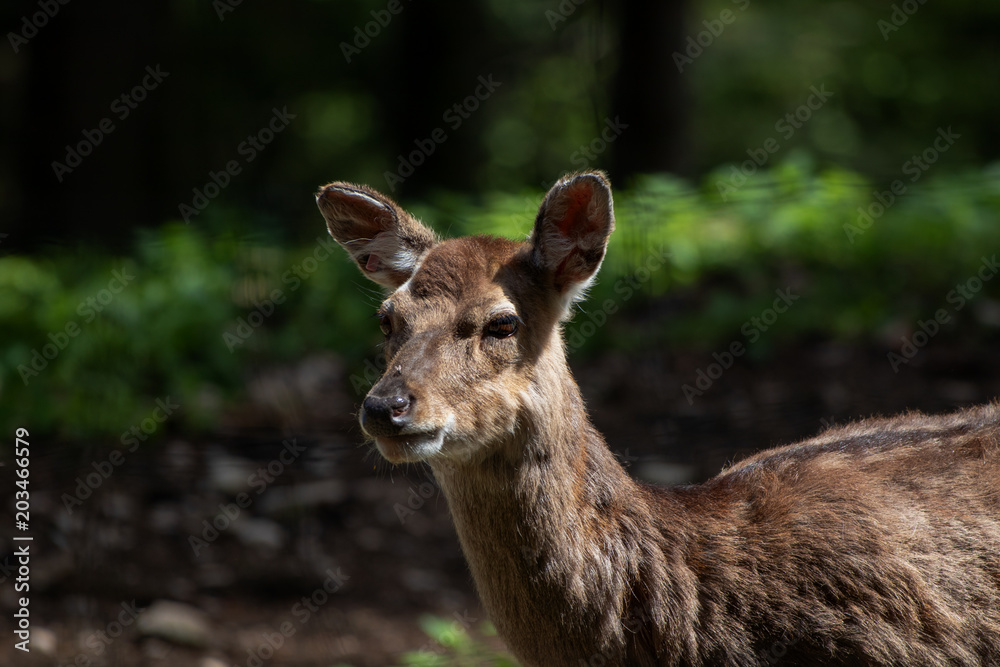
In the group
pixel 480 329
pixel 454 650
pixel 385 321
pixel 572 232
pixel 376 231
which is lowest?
pixel 454 650

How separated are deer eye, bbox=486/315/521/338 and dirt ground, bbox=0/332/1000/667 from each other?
2.15 metres

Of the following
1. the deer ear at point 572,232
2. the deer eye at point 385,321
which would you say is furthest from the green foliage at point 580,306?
the deer eye at point 385,321

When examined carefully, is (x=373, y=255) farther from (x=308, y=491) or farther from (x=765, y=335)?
(x=765, y=335)

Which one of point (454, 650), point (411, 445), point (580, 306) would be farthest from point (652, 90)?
point (411, 445)

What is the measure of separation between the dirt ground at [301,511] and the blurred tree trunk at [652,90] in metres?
5.36

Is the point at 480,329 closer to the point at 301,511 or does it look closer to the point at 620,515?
the point at 620,515

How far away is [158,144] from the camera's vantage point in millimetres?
16266

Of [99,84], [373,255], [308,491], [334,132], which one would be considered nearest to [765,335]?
[308,491]

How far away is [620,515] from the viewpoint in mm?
4027

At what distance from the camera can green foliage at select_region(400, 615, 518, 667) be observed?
5406 millimetres

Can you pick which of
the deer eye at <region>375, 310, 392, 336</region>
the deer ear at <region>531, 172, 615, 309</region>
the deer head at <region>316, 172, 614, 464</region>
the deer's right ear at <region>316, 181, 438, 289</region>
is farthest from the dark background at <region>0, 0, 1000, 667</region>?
the deer ear at <region>531, 172, 615, 309</region>

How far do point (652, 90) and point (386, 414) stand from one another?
1042 centimetres

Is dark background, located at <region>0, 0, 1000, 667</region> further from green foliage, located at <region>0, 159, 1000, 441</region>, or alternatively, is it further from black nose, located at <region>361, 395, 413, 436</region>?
black nose, located at <region>361, 395, 413, 436</region>

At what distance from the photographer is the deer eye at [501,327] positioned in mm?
3920
